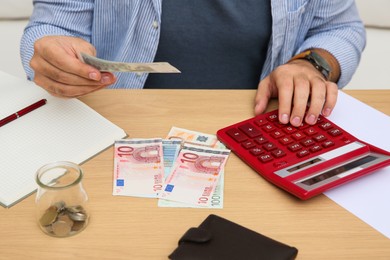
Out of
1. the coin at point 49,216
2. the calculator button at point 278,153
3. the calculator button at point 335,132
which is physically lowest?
the coin at point 49,216

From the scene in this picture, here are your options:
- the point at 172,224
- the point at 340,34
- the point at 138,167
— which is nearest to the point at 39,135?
the point at 138,167

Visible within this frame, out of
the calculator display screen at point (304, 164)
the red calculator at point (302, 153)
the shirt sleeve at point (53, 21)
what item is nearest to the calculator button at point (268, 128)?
the red calculator at point (302, 153)

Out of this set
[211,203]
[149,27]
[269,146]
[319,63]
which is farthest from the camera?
[149,27]

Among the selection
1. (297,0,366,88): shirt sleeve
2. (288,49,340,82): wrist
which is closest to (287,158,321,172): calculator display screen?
(288,49,340,82): wrist

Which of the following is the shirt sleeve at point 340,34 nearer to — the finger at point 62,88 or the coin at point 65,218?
the finger at point 62,88

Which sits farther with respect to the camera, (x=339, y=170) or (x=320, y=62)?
(x=320, y=62)

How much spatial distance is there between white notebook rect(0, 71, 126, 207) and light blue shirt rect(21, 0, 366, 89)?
174mm

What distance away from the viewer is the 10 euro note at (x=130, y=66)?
83 cm

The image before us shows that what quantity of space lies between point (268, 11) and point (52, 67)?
557mm

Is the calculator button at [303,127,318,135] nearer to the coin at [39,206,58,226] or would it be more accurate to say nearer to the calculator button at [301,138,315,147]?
the calculator button at [301,138,315,147]

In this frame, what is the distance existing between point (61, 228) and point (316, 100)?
516 millimetres

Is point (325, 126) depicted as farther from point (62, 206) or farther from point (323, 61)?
point (62, 206)

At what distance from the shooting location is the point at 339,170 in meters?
0.87

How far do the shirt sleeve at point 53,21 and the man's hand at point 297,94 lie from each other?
18.2 inches
